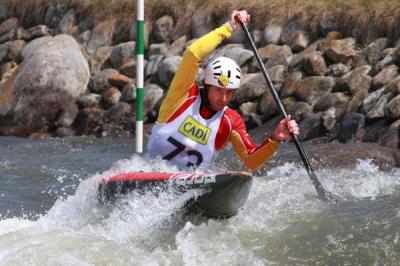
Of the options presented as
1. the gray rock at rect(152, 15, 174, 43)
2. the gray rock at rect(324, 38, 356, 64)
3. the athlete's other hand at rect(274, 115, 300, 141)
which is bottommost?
→ the gray rock at rect(152, 15, 174, 43)

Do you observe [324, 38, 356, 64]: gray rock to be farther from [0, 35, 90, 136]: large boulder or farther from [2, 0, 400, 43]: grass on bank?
[0, 35, 90, 136]: large boulder

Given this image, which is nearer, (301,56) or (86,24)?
(301,56)

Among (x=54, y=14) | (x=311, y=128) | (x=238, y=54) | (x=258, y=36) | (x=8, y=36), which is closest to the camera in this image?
(x=311, y=128)

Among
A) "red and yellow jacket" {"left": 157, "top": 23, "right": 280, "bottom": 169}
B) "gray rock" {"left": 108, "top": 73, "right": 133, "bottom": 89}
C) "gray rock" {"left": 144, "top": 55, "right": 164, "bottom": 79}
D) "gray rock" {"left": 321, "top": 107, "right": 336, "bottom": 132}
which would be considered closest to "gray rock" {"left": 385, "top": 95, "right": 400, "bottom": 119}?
"gray rock" {"left": 321, "top": 107, "right": 336, "bottom": 132}

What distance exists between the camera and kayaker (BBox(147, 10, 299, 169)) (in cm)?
652

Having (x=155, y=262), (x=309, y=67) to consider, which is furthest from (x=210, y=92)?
(x=309, y=67)

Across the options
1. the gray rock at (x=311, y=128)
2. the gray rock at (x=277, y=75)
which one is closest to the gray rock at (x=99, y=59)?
the gray rock at (x=277, y=75)

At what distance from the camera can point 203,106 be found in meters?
6.66

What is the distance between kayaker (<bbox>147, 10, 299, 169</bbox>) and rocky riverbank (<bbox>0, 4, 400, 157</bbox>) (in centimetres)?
355

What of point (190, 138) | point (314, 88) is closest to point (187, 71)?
point (190, 138)

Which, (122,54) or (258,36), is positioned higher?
(258,36)

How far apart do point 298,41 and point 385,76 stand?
2007mm

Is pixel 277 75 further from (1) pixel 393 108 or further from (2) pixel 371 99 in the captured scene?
(1) pixel 393 108

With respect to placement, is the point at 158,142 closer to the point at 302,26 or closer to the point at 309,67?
the point at 309,67
